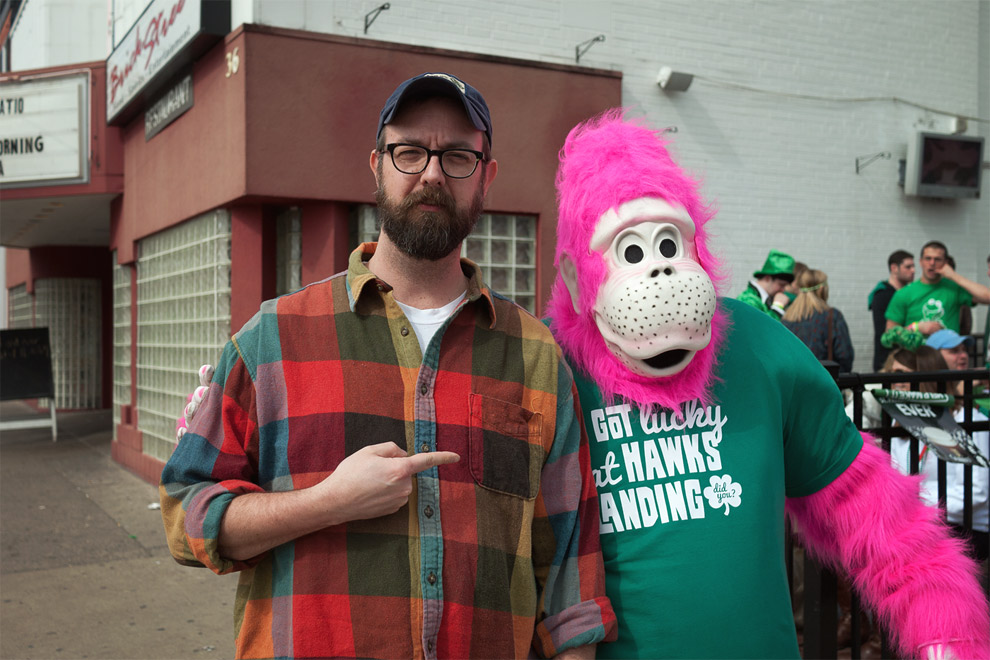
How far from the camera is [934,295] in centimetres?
764

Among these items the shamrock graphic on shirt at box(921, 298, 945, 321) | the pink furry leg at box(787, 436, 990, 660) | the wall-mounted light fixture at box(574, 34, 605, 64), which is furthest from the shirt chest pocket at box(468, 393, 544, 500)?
the shamrock graphic on shirt at box(921, 298, 945, 321)

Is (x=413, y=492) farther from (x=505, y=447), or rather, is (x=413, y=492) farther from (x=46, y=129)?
(x=46, y=129)

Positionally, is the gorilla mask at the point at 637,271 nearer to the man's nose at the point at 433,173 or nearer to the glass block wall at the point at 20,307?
the man's nose at the point at 433,173

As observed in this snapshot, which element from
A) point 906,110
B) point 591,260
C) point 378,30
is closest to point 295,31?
point 378,30

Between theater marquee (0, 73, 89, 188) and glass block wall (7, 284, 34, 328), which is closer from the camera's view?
theater marquee (0, 73, 89, 188)

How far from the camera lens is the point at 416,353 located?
6.06ft

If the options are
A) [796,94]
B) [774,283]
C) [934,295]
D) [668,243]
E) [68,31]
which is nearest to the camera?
[668,243]

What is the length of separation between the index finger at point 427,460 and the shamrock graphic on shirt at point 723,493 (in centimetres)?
71

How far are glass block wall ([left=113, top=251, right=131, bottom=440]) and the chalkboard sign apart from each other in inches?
38.6

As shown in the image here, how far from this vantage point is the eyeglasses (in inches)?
74.2

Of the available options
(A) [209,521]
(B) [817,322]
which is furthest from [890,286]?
(A) [209,521]

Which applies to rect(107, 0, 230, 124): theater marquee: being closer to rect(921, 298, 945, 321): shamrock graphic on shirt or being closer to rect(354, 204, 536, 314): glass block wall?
rect(354, 204, 536, 314): glass block wall

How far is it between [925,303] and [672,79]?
121 inches

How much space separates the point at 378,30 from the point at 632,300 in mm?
5131
